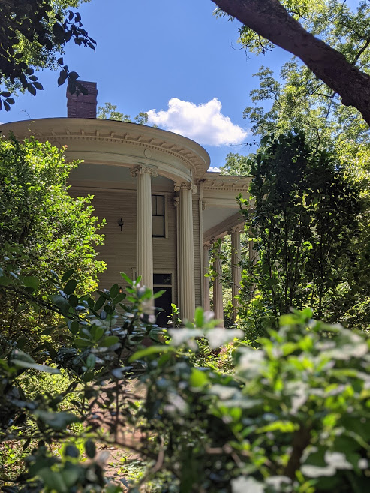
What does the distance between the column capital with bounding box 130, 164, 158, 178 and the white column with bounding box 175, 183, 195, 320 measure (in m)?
1.92

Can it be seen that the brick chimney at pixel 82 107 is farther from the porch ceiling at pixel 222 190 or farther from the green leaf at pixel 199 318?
the green leaf at pixel 199 318

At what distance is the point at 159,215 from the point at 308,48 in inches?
568

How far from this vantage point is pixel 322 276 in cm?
470

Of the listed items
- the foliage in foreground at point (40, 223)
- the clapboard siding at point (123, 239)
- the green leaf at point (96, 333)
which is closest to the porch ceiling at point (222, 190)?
the clapboard siding at point (123, 239)

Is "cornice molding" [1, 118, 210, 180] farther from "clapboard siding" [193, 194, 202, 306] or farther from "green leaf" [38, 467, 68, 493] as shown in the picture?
"green leaf" [38, 467, 68, 493]

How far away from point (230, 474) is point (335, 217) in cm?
421

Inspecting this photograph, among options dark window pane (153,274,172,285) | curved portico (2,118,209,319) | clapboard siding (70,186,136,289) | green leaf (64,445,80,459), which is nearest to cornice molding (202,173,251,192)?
curved portico (2,118,209,319)

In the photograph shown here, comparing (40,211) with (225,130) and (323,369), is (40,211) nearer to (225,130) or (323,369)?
(323,369)

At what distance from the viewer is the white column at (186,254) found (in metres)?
16.4

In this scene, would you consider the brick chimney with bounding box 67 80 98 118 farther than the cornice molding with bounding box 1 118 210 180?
Yes

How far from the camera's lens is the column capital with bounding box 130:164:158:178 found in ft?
48.9

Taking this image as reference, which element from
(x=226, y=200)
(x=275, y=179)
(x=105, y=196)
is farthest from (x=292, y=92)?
(x=275, y=179)

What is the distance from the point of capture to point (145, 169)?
14930 mm

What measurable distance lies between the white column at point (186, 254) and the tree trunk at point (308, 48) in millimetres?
12340
